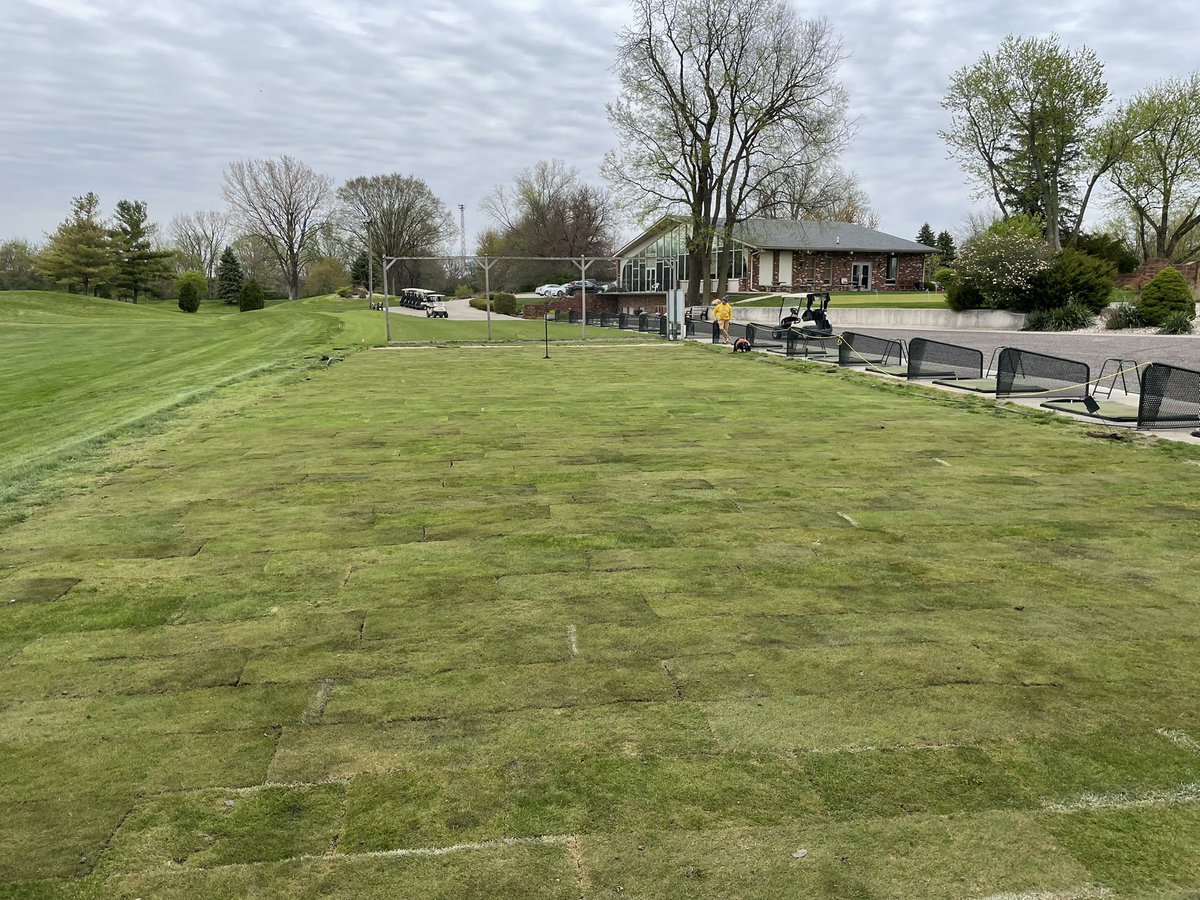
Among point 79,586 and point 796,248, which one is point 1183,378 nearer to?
point 79,586

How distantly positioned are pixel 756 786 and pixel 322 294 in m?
84.2

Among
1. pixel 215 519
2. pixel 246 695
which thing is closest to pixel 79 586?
pixel 215 519

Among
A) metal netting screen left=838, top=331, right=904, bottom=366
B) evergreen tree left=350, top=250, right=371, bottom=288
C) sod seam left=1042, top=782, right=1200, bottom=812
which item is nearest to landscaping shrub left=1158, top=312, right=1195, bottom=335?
metal netting screen left=838, top=331, right=904, bottom=366

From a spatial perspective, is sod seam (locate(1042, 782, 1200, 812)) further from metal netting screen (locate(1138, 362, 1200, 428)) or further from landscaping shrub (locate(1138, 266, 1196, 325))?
landscaping shrub (locate(1138, 266, 1196, 325))

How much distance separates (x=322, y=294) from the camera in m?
81.7

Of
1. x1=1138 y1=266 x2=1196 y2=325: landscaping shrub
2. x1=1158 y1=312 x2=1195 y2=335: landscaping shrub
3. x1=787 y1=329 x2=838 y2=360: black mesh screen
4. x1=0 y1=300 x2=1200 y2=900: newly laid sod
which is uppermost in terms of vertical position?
x1=1138 y1=266 x2=1196 y2=325: landscaping shrub

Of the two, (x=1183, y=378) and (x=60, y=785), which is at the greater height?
(x=1183, y=378)

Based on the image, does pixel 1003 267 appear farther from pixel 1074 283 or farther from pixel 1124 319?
pixel 1124 319

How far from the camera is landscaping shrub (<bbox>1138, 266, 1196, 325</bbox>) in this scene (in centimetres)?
3428

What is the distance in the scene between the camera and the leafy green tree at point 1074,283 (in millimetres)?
36750

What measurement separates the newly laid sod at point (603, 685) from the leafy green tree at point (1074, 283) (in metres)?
32.5

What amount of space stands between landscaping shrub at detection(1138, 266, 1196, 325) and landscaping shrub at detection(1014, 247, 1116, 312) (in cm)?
210

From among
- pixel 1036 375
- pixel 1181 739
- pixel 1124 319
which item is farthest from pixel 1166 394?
pixel 1124 319

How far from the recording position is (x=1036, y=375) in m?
14.6
